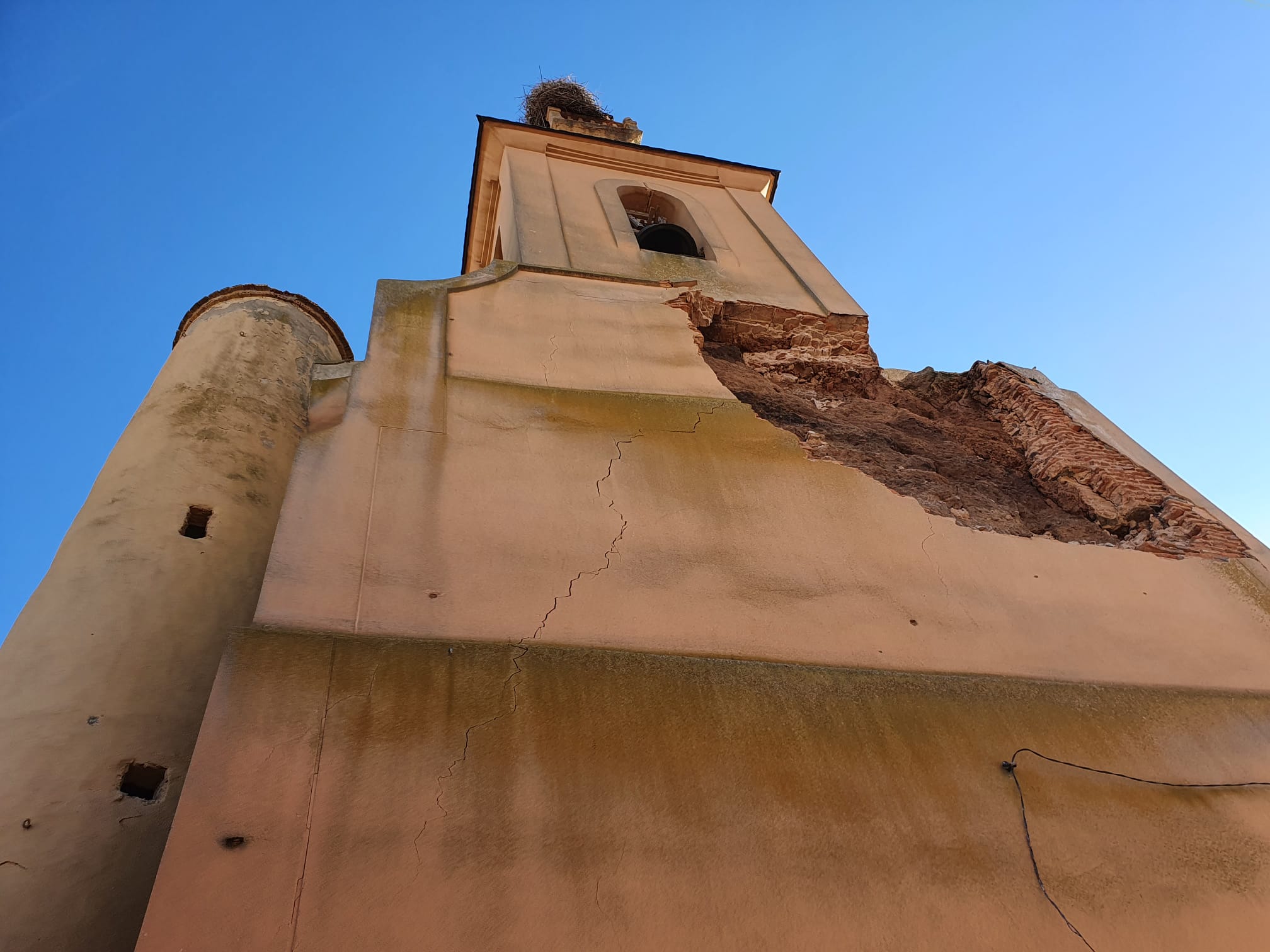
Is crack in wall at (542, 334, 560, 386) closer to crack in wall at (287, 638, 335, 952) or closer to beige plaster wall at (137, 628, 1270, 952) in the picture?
beige plaster wall at (137, 628, 1270, 952)

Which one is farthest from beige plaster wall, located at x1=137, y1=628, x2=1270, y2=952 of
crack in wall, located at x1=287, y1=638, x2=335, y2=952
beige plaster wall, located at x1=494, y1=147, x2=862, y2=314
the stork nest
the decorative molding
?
the stork nest

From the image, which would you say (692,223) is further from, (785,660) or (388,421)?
(785,660)

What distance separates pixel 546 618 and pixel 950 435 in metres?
4.16

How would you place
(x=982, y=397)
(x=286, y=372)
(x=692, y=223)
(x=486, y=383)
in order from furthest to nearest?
(x=692, y=223)
(x=982, y=397)
(x=286, y=372)
(x=486, y=383)

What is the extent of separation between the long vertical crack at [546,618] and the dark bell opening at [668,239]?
518cm

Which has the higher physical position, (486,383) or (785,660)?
(486,383)

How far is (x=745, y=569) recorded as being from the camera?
14.5ft

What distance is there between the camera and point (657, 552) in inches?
173

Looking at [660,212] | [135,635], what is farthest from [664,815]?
[660,212]

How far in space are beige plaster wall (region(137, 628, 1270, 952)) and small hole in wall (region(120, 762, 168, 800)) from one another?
0.66m

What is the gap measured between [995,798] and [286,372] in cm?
459

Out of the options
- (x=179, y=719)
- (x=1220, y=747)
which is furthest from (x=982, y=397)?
(x=179, y=719)

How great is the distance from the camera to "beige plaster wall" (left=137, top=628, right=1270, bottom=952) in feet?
8.98

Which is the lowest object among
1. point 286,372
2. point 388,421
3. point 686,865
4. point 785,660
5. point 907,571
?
point 686,865
